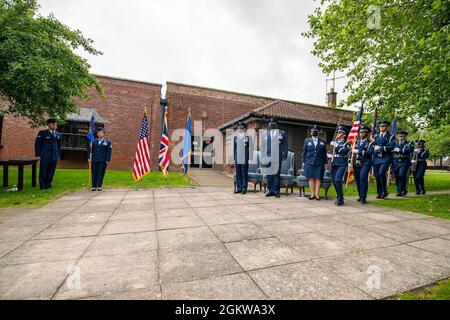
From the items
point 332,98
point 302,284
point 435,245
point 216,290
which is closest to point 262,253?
point 302,284

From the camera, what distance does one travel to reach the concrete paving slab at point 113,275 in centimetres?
176

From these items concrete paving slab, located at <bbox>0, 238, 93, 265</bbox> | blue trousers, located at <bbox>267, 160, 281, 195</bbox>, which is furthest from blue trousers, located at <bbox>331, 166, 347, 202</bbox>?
concrete paving slab, located at <bbox>0, 238, 93, 265</bbox>

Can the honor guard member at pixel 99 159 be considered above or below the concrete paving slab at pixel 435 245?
above

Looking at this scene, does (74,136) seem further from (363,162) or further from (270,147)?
(363,162)

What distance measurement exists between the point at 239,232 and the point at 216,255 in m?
0.90

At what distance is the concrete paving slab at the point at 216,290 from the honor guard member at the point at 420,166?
33.1 feet

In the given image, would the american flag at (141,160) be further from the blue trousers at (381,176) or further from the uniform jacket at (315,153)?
the blue trousers at (381,176)

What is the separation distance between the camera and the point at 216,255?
2.48m

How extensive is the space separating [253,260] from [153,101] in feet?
56.0

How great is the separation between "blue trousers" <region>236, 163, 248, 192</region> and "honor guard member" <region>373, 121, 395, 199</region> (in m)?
4.19

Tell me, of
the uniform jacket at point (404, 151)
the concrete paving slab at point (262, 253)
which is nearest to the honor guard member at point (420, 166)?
the uniform jacket at point (404, 151)
